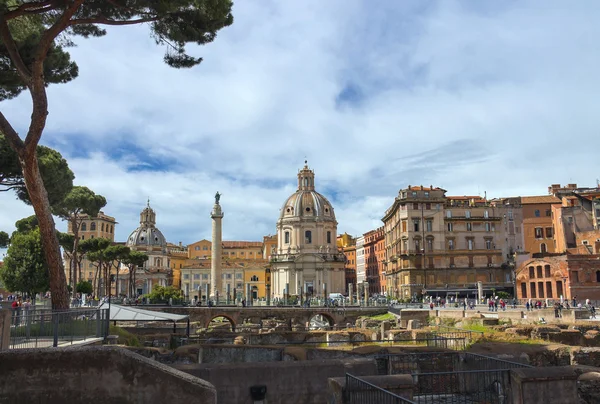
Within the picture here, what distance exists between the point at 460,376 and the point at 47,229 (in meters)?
13.0

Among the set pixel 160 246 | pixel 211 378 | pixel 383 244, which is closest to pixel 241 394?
pixel 211 378

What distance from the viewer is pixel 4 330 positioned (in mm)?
10820

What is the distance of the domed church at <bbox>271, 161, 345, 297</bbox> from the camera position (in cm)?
8619

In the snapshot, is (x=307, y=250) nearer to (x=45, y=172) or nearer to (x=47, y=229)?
(x=45, y=172)

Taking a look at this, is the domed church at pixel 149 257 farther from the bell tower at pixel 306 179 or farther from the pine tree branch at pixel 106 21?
the pine tree branch at pixel 106 21

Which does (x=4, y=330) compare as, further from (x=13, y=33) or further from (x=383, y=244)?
(x=383, y=244)

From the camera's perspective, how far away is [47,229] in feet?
56.4

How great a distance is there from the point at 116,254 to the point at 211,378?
61.2 m

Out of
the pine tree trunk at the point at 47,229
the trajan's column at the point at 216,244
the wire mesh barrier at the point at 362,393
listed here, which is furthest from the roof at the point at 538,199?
the wire mesh barrier at the point at 362,393

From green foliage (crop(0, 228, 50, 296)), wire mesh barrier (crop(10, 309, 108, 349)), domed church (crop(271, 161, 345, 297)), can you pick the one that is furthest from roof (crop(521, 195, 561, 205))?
wire mesh barrier (crop(10, 309, 108, 349))

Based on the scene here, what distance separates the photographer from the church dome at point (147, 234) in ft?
379

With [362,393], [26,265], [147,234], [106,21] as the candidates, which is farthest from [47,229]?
[147,234]

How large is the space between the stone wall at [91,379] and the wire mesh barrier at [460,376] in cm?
401

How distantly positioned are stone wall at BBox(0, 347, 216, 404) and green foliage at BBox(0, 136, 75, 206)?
13741 millimetres
